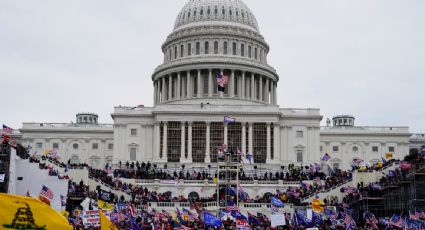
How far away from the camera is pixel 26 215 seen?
16984 mm

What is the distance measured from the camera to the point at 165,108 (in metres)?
108

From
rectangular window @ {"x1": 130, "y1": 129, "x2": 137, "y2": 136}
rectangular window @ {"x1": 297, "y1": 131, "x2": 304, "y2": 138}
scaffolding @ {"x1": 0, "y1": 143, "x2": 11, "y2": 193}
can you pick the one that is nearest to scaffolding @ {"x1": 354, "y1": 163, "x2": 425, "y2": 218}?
scaffolding @ {"x1": 0, "y1": 143, "x2": 11, "y2": 193}

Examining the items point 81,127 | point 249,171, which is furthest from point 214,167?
point 81,127

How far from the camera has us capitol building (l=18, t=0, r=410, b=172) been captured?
106875mm

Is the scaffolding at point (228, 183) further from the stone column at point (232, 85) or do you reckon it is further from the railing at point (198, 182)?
the stone column at point (232, 85)

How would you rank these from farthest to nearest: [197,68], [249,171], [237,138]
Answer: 1. [197,68]
2. [237,138]
3. [249,171]

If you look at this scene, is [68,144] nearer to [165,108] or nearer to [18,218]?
[165,108]

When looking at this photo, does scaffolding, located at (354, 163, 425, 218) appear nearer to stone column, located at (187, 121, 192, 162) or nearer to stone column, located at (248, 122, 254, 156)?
stone column, located at (248, 122, 254, 156)

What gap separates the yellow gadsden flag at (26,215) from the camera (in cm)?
1672

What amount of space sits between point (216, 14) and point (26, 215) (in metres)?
116

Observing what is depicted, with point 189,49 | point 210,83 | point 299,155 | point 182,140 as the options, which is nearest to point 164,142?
point 182,140

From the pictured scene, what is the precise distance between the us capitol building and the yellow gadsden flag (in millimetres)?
85773

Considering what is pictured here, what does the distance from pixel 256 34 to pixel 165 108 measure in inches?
1211

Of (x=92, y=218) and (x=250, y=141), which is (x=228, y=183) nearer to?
(x=250, y=141)
